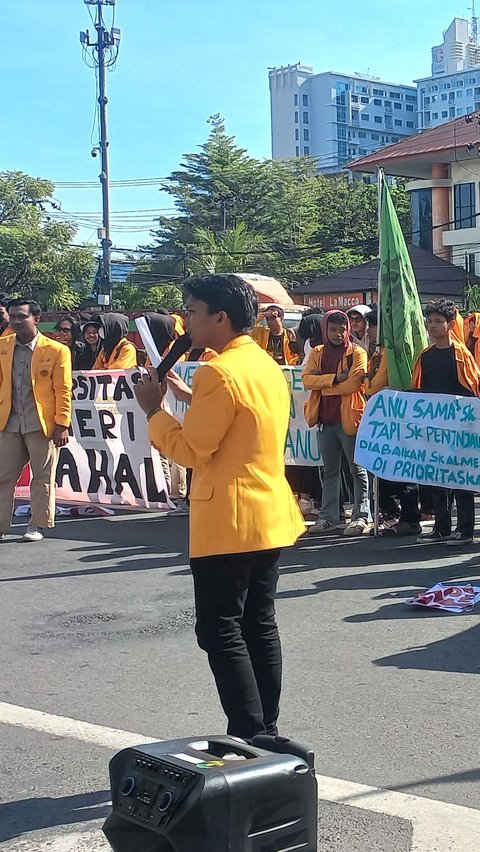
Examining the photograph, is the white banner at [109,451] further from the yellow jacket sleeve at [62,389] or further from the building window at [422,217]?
the building window at [422,217]

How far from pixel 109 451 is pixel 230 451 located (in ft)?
24.4

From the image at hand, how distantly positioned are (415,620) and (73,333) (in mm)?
6761

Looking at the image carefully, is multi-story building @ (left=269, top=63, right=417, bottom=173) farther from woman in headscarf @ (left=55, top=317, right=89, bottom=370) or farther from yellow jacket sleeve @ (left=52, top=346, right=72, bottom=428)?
yellow jacket sleeve @ (left=52, top=346, right=72, bottom=428)

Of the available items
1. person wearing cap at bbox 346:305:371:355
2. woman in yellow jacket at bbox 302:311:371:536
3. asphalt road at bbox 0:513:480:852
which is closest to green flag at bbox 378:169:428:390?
woman in yellow jacket at bbox 302:311:371:536

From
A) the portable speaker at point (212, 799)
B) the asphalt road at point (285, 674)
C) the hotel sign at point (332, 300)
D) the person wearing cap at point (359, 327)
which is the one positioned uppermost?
the hotel sign at point (332, 300)

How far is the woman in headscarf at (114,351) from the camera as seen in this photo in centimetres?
1167

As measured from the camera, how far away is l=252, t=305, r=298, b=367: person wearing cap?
1158 cm

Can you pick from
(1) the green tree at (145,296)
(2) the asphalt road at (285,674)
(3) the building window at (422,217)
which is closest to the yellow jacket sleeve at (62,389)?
(2) the asphalt road at (285,674)

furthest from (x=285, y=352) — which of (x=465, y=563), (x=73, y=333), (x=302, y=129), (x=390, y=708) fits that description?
(x=302, y=129)

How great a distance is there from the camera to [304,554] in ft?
29.4

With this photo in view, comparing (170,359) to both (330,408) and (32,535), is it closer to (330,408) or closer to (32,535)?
(330,408)

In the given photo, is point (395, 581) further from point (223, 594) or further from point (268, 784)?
point (268, 784)

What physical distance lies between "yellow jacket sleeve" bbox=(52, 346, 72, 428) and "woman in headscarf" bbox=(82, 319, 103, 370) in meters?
2.27

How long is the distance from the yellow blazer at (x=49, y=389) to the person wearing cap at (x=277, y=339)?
2.70 meters
